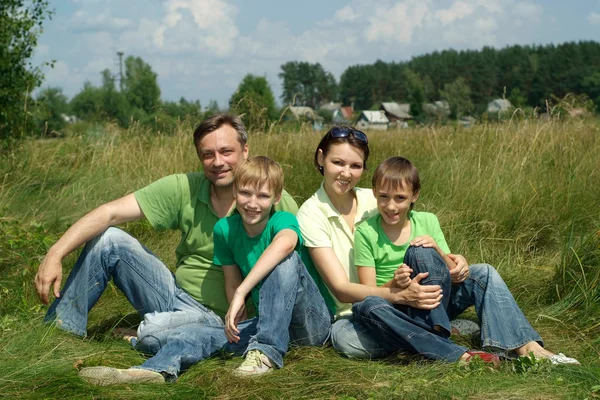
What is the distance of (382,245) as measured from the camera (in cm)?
296

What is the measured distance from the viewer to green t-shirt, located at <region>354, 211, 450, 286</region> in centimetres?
294

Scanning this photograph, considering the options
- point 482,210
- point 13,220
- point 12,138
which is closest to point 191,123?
point 12,138

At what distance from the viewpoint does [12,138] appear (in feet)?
23.0

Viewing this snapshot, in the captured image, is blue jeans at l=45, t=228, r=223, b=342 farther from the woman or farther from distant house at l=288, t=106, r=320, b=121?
distant house at l=288, t=106, r=320, b=121

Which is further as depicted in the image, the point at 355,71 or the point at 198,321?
the point at 355,71

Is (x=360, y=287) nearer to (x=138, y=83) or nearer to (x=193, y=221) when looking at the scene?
(x=193, y=221)

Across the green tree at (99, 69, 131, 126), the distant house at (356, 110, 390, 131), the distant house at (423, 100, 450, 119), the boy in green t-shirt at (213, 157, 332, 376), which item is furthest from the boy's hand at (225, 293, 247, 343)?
the green tree at (99, 69, 131, 126)

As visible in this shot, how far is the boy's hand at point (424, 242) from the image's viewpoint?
109 inches

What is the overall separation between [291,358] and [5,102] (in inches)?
218

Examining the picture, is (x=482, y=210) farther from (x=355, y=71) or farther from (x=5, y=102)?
(x=355, y=71)

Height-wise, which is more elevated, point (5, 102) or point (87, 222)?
point (5, 102)

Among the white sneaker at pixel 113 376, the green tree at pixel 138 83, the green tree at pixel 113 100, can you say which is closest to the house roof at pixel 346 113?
the white sneaker at pixel 113 376

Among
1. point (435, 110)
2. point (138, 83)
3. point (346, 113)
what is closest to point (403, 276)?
point (435, 110)

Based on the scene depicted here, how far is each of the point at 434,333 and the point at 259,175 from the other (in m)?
0.99
